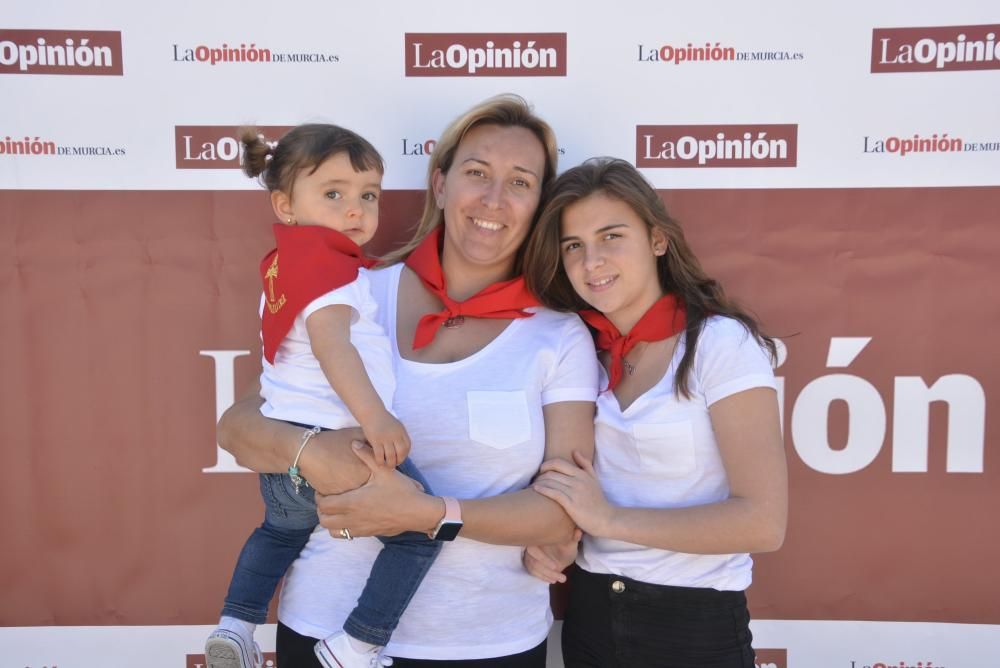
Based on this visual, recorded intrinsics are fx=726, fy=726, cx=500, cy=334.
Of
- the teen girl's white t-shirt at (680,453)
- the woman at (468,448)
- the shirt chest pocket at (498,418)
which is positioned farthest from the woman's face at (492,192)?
the teen girl's white t-shirt at (680,453)

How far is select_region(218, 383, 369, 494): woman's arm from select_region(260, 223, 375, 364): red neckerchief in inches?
6.7

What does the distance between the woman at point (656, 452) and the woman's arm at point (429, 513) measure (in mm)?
48

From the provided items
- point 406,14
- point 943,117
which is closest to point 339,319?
point 406,14

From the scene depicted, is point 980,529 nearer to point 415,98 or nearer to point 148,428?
point 415,98

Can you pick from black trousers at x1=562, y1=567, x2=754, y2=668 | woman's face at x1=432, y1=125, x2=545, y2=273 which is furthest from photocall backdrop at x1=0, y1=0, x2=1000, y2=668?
black trousers at x1=562, y1=567, x2=754, y2=668

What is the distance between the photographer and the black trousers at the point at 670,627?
1606mm

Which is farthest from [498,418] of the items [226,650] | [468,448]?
[226,650]

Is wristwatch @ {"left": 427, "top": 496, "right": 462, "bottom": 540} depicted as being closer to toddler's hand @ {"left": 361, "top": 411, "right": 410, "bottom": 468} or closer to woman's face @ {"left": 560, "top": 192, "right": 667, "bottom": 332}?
toddler's hand @ {"left": 361, "top": 411, "right": 410, "bottom": 468}

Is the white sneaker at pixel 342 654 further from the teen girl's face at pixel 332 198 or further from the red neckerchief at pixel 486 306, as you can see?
the teen girl's face at pixel 332 198

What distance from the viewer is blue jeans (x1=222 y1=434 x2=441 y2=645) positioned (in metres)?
1.53

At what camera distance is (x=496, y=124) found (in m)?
1.91

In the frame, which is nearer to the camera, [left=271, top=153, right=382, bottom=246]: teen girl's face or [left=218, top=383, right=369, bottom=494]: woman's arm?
[left=218, top=383, right=369, bottom=494]: woman's arm

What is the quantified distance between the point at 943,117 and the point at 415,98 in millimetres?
1603

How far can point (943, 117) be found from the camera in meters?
2.19
